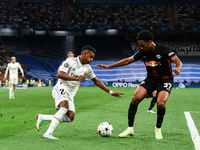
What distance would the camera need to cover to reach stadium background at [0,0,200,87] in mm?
52594

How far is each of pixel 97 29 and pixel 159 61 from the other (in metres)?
50.4

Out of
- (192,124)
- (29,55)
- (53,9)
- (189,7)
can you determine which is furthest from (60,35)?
(192,124)

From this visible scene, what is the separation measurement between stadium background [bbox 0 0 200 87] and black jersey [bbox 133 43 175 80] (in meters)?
43.6

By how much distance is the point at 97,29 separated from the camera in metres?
55.9

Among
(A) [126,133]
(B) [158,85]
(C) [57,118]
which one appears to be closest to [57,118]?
(C) [57,118]

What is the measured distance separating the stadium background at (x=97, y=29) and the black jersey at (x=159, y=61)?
4361cm

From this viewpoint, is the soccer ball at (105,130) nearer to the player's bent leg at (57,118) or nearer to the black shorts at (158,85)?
the player's bent leg at (57,118)

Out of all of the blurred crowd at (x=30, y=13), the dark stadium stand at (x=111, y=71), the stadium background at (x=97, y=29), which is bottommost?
the dark stadium stand at (x=111, y=71)

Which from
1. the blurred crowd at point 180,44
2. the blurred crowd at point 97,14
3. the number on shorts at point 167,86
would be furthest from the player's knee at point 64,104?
the blurred crowd at point 97,14

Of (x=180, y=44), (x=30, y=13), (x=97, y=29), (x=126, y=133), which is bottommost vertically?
(x=180, y=44)

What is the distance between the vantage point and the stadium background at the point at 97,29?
173 feet

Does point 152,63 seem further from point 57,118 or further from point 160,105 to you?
point 57,118

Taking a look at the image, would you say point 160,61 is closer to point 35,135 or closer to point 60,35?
point 35,135

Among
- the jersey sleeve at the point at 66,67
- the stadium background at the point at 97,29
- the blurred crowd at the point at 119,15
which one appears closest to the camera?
the jersey sleeve at the point at 66,67
